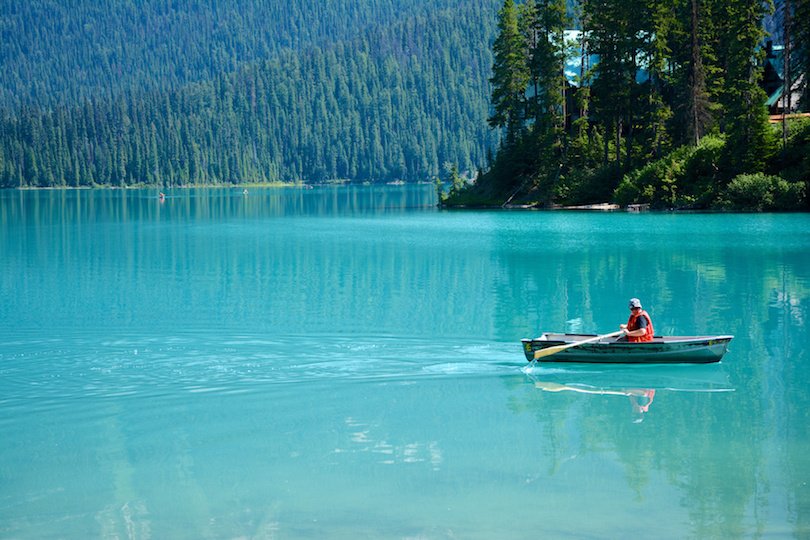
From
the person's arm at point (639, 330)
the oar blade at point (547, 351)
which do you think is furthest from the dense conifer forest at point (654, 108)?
the oar blade at point (547, 351)

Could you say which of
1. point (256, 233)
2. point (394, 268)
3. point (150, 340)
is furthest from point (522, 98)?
point (150, 340)

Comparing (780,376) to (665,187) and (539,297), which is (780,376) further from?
(665,187)

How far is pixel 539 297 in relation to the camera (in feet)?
114

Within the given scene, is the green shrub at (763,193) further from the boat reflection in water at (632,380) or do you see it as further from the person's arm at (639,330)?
the person's arm at (639,330)

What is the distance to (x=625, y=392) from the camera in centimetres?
2127

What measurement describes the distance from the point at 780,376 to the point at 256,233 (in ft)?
169

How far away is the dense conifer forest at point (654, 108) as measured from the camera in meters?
72.9

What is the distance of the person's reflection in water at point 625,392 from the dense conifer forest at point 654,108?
53.6 metres

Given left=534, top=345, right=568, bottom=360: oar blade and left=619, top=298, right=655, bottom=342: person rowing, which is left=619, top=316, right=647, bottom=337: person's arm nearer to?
left=619, top=298, right=655, bottom=342: person rowing

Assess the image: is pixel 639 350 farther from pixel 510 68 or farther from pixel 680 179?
pixel 510 68

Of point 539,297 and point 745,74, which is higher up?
point 745,74

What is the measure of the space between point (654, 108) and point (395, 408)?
68048mm

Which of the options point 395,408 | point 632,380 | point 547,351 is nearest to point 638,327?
point 632,380

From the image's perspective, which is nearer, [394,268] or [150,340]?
[150,340]
